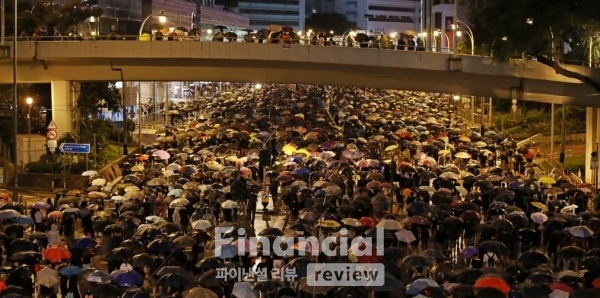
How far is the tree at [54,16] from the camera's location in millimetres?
48406

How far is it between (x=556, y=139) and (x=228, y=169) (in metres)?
25.9

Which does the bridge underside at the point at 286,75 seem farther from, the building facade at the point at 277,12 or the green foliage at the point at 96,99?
the building facade at the point at 277,12

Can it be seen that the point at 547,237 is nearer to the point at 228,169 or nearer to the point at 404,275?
the point at 404,275

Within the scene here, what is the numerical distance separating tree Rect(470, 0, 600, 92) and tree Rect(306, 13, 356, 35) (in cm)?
13852

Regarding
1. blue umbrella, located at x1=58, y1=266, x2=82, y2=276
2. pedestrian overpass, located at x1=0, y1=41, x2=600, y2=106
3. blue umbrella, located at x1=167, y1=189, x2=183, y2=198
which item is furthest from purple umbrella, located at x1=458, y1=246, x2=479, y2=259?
pedestrian overpass, located at x1=0, y1=41, x2=600, y2=106

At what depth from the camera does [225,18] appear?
142 m

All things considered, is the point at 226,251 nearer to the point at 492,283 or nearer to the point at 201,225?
the point at 201,225

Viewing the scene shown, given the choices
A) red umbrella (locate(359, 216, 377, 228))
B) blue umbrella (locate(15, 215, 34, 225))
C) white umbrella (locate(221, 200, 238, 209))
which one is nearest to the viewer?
blue umbrella (locate(15, 215, 34, 225))

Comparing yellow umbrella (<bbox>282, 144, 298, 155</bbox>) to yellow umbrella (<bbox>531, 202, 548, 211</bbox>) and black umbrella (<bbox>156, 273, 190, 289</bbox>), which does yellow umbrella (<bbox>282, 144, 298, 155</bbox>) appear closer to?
yellow umbrella (<bbox>531, 202, 548, 211</bbox>)

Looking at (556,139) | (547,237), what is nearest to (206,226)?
(547,237)

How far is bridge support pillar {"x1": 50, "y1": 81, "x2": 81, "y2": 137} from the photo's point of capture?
138ft

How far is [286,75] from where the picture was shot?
41906 mm

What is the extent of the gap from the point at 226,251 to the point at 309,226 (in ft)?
10.4

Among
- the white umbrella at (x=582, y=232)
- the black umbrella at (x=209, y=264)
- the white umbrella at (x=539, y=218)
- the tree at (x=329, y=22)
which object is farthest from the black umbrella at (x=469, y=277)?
the tree at (x=329, y=22)
